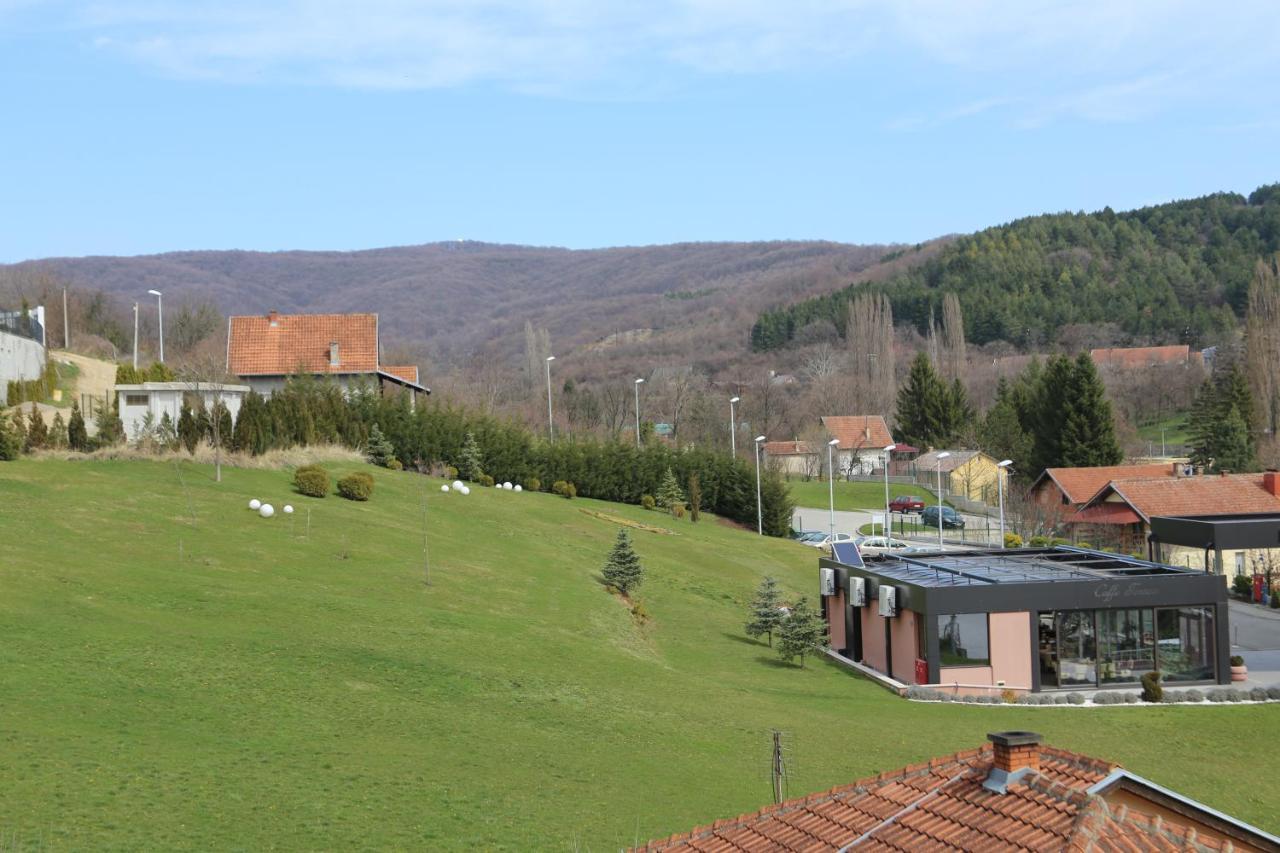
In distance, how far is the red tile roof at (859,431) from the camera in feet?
319

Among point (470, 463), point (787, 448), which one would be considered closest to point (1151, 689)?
point (470, 463)

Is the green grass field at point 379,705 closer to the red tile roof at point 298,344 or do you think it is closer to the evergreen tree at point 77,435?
the evergreen tree at point 77,435

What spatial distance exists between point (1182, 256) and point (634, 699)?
155684 millimetres

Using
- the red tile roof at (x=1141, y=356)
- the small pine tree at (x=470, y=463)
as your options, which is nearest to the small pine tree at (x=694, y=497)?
the small pine tree at (x=470, y=463)

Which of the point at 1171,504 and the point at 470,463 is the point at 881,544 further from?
the point at 470,463

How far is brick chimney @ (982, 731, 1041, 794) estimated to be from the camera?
812 centimetres

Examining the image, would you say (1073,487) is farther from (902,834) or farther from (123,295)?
(123,295)

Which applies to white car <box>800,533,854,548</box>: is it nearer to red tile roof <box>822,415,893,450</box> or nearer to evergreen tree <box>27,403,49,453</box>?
evergreen tree <box>27,403,49,453</box>

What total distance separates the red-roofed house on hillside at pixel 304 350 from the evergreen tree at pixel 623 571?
86.9ft

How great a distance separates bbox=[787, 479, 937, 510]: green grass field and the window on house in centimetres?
4621

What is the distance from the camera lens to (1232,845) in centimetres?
755

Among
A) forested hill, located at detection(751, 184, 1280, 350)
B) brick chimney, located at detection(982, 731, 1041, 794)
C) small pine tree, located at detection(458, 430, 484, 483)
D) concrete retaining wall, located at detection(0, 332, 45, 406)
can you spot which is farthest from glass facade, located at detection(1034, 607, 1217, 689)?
forested hill, located at detection(751, 184, 1280, 350)

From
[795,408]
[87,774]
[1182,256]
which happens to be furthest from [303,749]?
[1182,256]

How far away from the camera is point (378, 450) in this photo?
46781 mm
